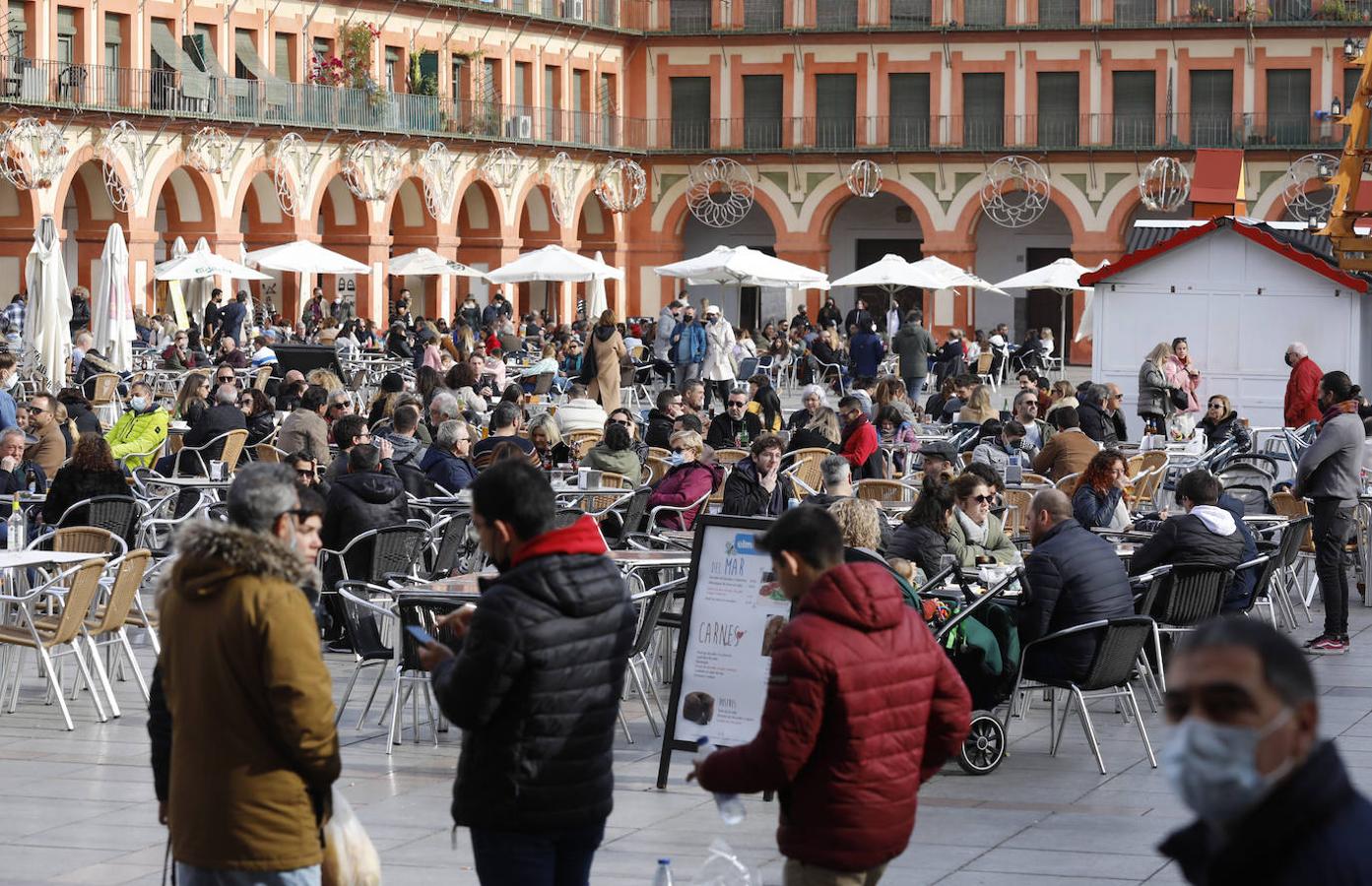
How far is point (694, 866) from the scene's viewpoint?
676cm

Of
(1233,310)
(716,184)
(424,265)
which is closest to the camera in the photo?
(1233,310)

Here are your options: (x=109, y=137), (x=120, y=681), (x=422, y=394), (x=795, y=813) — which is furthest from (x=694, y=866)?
(x=109, y=137)

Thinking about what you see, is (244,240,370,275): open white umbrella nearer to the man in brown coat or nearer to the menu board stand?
the man in brown coat

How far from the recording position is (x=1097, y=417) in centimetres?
1614

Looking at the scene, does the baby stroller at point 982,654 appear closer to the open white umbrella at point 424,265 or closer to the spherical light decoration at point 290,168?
the spherical light decoration at point 290,168

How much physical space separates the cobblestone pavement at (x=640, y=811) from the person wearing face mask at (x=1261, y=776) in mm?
4046

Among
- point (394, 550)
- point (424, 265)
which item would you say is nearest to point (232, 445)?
point (394, 550)

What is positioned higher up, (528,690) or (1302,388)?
(1302,388)

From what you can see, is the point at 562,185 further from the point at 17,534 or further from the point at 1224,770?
the point at 1224,770

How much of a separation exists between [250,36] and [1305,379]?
24.7m

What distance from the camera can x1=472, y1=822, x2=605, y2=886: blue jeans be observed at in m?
4.38

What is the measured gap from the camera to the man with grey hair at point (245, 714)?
13.4ft

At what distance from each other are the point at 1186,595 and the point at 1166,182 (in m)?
36.1

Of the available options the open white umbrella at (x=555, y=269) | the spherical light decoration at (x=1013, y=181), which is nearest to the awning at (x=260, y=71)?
the open white umbrella at (x=555, y=269)
